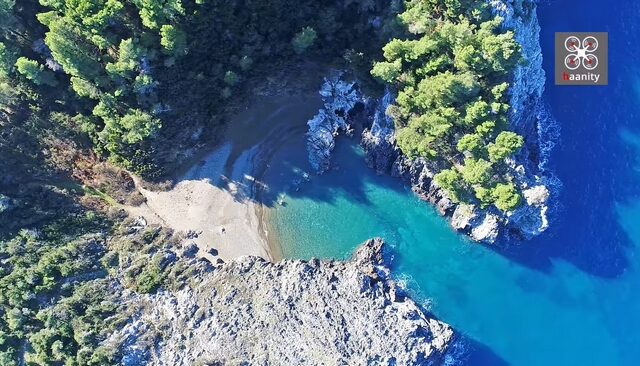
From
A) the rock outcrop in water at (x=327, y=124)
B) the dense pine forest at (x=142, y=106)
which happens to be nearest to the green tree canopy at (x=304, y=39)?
the dense pine forest at (x=142, y=106)

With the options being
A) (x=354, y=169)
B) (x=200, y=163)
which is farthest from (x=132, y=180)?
(x=354, y=169)

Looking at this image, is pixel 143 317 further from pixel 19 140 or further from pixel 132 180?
pixel 19 140

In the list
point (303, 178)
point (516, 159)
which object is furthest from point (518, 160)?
point (303, 178)

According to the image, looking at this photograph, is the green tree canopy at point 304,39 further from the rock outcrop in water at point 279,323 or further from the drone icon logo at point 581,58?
the drone icon logo at point 581,58

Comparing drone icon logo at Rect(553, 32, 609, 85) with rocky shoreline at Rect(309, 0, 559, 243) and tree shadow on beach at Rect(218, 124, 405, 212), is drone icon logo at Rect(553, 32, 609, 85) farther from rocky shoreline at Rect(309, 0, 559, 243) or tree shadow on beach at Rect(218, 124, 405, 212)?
tree shadow on beach at Rect(218, 124, 405, 212)

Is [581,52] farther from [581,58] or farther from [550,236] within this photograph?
[550,236]
